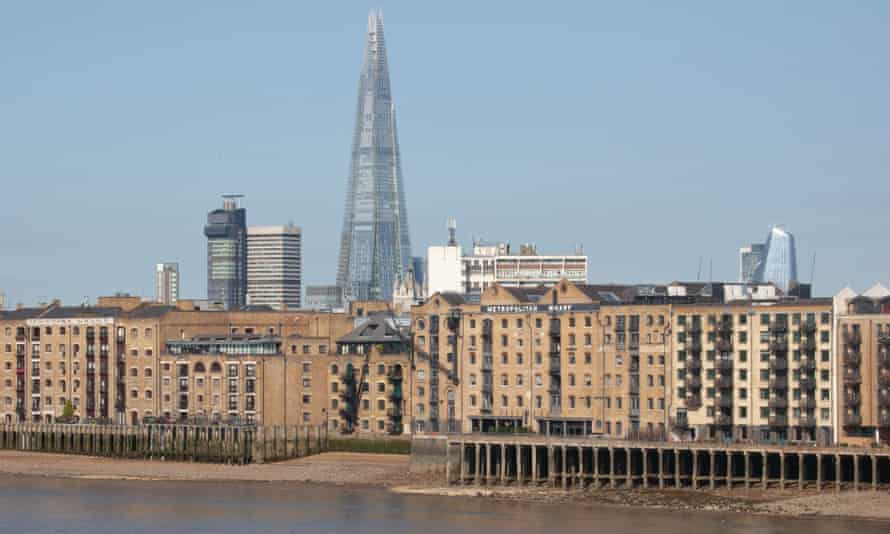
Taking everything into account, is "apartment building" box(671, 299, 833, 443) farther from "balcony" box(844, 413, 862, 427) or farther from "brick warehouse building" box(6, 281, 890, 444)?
"balcony" box(844, 413, 862, 427)

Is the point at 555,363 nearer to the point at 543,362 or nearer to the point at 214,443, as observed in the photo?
the point at 543,362

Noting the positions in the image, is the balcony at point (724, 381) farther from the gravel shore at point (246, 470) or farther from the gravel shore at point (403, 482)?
the gravel shore at point (246, 470)

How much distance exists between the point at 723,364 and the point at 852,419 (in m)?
12.4

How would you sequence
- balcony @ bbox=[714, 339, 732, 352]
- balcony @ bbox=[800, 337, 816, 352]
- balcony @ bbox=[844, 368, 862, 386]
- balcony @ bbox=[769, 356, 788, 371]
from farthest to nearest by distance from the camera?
1. balcony @ bbox=[714, 339, 732, 352]
2. balcony @ bbox=[769, 356, 788, 371]
3. balcony @ bbox=[800, 337, 816, 352]
4. balcony @ bbox=[844, 368, 862, 386]

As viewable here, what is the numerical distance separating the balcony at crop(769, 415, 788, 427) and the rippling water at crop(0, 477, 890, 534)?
26677 millimetres

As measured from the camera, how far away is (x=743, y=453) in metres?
155

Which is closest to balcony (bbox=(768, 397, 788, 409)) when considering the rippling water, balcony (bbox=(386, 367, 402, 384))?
the rippling water

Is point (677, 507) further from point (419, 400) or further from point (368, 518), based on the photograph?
point (419, 400)

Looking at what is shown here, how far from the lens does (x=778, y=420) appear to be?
169500mm

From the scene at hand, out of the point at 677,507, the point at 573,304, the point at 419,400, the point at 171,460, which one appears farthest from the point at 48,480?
the point at 677,507

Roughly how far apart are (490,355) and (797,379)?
31.3 metres

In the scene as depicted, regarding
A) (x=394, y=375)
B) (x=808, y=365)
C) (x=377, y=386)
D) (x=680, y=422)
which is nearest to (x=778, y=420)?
(x=808, y=365)

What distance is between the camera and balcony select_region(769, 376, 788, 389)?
16950cm

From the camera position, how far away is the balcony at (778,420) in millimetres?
169163
